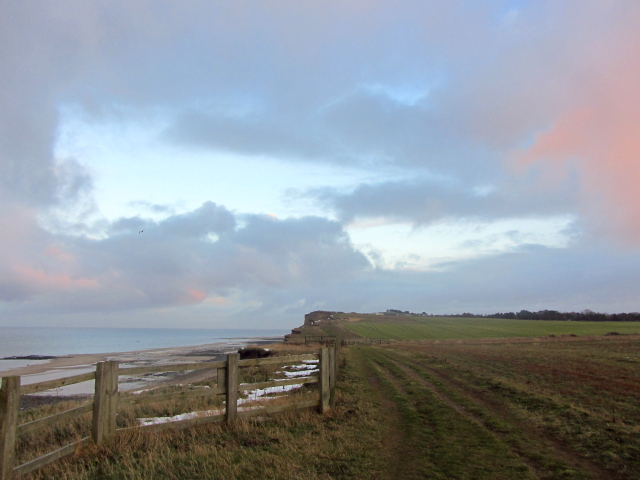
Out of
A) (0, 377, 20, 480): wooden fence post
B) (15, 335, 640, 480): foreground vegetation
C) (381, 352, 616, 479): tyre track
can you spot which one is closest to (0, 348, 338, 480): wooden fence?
(0, 377, 20, 480): wooden fence post

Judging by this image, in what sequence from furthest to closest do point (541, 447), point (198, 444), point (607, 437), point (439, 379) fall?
1. point (439, 379)
2. point (607, 437)
3. point (541, 447)
4. point (198, 444)

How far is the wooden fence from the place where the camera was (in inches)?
216

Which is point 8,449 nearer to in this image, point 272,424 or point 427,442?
point 272,424

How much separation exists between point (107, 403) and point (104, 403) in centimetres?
6

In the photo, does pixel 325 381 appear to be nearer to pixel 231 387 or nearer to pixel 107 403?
pixel 231 387

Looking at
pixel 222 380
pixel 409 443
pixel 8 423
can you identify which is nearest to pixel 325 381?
pixel 409 443

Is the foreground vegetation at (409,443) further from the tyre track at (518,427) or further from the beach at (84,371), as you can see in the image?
the beach at (84,371)

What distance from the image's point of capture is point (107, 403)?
7.20m

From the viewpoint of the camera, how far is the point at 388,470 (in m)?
6.91

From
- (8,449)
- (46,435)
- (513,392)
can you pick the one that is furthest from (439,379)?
(8,449)

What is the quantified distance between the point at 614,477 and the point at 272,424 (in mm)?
6222

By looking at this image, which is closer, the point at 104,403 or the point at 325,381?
the point at 104,403

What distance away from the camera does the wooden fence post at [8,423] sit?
5.36 m

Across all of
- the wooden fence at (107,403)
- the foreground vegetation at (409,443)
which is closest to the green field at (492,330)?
the foreground vegetation at (409,443)
